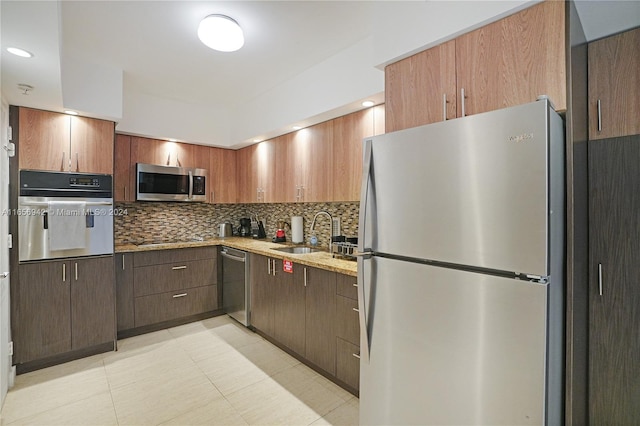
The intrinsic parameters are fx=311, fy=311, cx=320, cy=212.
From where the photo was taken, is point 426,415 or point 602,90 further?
point 602,90

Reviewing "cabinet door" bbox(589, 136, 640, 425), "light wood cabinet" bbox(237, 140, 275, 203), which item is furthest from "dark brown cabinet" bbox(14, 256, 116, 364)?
"cabinet door" bbox(589, 136, 640, 425)

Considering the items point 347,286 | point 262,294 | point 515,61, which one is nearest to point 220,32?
point 515,61

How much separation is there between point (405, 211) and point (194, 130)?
3291 millimetres

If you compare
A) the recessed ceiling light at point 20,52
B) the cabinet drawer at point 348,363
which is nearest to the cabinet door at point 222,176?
the recessed ceiling light at point 20,52

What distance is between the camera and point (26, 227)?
2588 mm

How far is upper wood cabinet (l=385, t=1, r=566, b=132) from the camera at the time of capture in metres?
1.32

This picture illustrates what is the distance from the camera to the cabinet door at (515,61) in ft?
4.28

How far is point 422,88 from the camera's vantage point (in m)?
1.75

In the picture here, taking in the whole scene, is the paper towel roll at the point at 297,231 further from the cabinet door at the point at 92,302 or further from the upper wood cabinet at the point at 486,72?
the upper wood cabinet at the point at 486,72

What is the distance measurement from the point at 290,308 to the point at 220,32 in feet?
7.38

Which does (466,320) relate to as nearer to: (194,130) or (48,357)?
(48,357)

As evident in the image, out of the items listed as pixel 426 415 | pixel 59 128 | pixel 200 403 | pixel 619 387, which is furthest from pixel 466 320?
pixel 59 128

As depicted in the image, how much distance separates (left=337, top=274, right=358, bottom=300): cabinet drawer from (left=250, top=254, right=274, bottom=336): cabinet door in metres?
0.97

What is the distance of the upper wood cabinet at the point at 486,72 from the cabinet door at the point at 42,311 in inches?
121
